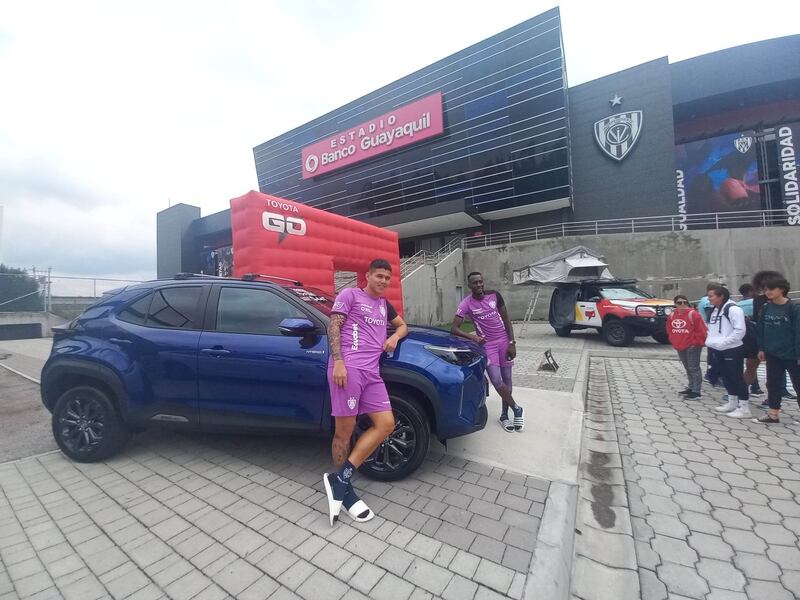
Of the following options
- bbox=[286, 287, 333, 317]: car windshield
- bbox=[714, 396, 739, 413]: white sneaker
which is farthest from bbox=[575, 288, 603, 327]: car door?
bbox=[286, 287, 333, 317]: car windshield

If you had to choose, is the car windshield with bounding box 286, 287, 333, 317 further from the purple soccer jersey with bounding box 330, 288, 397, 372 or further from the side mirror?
the purple soccer jersey with bounding box 330, 288, 397, 372

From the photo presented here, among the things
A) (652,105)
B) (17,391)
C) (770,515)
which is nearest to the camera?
(770,515)

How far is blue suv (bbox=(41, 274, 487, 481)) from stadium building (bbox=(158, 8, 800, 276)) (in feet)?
64.5

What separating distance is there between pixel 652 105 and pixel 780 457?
22.6 m

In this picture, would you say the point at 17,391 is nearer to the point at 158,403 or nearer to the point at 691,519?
the point at 158,403

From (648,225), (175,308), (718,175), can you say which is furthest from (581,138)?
(175,308)

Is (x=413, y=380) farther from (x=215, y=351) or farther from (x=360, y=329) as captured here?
(x=215, y=351)

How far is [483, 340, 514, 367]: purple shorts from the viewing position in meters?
3.89

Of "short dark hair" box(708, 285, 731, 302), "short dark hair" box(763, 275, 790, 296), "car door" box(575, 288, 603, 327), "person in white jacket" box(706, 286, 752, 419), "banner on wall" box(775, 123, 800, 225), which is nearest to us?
"short dark hair" box(763, 275, 790, 296)

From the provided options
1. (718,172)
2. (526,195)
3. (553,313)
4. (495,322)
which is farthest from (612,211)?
(495,322)

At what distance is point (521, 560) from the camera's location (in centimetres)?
193

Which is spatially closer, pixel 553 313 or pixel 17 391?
pixel 17 391

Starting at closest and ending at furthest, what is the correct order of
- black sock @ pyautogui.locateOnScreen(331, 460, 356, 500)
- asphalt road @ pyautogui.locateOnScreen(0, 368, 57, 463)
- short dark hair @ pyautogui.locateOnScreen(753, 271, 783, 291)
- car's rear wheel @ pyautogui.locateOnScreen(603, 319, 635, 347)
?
black sock @ pyautogui.locateOnScreen(331, 460, 356, 500), asphalt road @ pyautogui.locateOnScreen(0, 368, 57, 463), short dark hair @ pyautogui.locateOnScreen(753, 271, 783, 291), car's rear wheel @ pyautogui.locateOnScreen(603, 319, 635, 347)

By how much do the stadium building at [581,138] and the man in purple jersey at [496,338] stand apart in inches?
713
